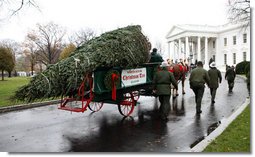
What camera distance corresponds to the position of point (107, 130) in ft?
20.6

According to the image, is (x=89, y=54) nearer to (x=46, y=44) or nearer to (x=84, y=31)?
(x=46, y=44)

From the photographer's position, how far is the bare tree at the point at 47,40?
108 ft

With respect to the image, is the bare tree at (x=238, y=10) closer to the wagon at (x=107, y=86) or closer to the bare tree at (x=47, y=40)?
the wagon at (x=107, y=86)

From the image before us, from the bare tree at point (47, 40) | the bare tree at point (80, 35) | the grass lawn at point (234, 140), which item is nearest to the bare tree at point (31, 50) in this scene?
the bare tree at point (47, 40)

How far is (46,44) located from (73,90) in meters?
32.4

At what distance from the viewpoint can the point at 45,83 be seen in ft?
17.3

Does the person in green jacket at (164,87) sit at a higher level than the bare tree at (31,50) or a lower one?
lower

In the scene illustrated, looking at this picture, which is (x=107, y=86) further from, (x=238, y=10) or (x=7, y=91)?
(x=7, y=91)

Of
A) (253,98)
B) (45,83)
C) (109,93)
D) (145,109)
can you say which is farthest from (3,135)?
(253,98)

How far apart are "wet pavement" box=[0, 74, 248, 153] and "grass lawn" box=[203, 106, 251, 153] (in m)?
0.49

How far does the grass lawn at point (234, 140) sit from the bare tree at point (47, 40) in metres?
28.9

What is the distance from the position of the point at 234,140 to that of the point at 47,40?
3378 cm

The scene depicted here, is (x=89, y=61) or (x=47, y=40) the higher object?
(x=47, y=40)

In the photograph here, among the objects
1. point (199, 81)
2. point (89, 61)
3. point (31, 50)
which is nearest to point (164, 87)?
point (199, 81)
